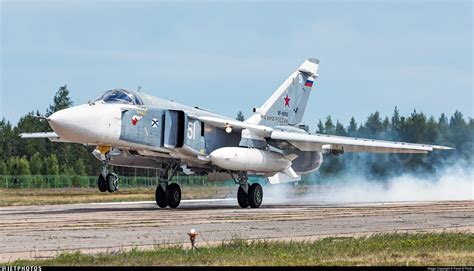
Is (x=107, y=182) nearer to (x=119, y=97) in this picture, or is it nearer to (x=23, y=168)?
(x=119, y=97)

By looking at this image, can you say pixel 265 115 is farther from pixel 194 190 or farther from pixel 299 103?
pixel 194 190

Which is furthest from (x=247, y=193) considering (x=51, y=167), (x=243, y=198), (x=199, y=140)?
(x=51, y=167)

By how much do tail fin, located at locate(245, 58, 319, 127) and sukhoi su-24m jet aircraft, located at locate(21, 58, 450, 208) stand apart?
0.04 metres

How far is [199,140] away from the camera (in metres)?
27.7

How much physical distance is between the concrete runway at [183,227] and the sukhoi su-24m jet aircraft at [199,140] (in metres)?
2.38

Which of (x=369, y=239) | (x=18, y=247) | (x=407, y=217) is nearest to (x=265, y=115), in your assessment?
(x=407, y=217)

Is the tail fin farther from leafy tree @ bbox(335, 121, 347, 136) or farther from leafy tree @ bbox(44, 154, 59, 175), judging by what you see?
leafy tree @ bbox(44, 154, 59, 175)

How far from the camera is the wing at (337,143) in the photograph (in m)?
29.8

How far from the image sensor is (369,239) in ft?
53.2

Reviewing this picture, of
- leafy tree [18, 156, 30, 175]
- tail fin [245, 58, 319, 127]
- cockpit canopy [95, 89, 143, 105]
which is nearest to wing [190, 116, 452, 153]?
tail fin [245, 58, 319, 127]

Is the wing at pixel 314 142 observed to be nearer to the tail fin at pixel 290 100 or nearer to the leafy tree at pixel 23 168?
the tail fin at pixel 290 100

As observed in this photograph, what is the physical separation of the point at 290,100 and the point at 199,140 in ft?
23.1

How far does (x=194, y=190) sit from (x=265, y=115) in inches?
624

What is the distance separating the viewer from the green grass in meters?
12.7
